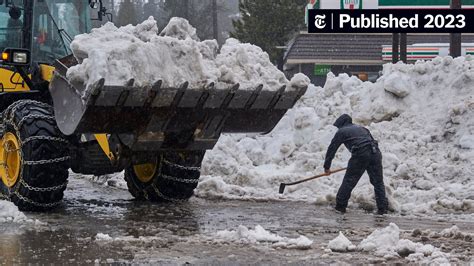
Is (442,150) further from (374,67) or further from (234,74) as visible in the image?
(374,67)

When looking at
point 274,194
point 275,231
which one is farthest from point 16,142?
point 274,194

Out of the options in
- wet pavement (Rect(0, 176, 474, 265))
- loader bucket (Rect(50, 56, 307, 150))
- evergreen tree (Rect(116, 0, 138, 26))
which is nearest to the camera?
wet pavement (Rect(0, 176, 474, 265))

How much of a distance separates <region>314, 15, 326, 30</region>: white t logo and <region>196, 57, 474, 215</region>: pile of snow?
1515mm

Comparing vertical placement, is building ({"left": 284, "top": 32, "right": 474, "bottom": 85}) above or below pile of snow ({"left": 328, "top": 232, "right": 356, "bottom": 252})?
below

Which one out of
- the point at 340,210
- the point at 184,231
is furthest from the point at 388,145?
the point at 184,231

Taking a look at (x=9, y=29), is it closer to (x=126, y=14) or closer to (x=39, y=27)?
(x=39, y=27)

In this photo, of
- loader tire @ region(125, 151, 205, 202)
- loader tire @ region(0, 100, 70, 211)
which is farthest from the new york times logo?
loader tire @ region(0, 100, 70, 211)

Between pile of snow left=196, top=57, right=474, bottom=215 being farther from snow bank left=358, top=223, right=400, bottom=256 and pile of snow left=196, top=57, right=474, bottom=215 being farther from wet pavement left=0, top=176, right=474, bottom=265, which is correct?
snow bank left=358, top=223, right=400, bottom=256

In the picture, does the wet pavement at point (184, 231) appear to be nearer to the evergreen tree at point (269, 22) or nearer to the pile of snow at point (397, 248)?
the pile of snow at point (397, 248)

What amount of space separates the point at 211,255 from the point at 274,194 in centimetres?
470

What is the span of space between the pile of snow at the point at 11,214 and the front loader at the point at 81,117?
0.42 feet

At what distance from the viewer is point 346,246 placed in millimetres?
7047

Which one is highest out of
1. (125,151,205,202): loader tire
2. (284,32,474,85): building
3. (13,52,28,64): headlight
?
(13,52,28,64): headlight

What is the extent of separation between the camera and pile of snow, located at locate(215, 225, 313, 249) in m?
7.24
